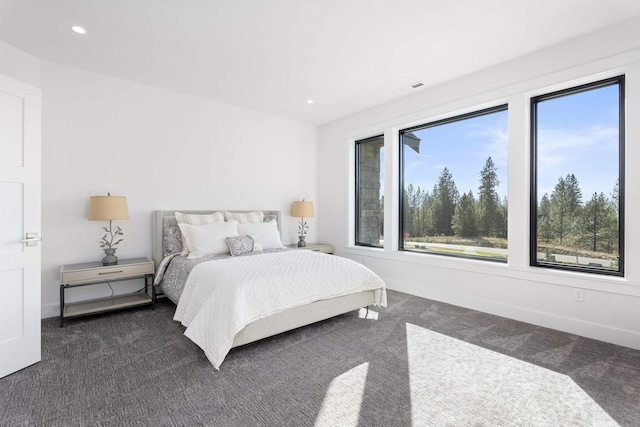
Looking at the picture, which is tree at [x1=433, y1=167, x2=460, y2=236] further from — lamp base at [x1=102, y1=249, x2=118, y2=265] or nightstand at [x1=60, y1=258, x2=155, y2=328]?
lamp base at [x1=102, y1=249, x2=118, y2=265]

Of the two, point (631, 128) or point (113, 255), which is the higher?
point (631, 128)

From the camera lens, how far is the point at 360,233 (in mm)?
5344

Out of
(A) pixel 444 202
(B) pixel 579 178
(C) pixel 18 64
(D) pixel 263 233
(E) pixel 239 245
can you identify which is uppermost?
(C) pixel 18 64

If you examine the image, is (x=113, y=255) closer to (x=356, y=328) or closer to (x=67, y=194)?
(x=67, y=194)

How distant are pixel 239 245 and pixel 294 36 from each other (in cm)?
234

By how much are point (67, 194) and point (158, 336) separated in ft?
6.57

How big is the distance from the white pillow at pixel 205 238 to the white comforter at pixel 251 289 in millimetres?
687

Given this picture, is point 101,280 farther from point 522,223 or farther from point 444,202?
point 522,223

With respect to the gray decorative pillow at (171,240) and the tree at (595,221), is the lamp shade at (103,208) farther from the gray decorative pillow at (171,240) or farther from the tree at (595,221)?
the tree at (595,221)

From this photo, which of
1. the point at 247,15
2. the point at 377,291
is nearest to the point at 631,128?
the point at 377,291

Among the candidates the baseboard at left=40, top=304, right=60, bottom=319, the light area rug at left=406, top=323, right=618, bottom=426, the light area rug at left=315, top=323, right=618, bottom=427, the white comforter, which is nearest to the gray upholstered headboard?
the baseboard at left=40, top=304, right=60, bottom=319

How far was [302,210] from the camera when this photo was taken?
5.11m

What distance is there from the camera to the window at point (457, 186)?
3.66m

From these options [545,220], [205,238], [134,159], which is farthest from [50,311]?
[545,220]
